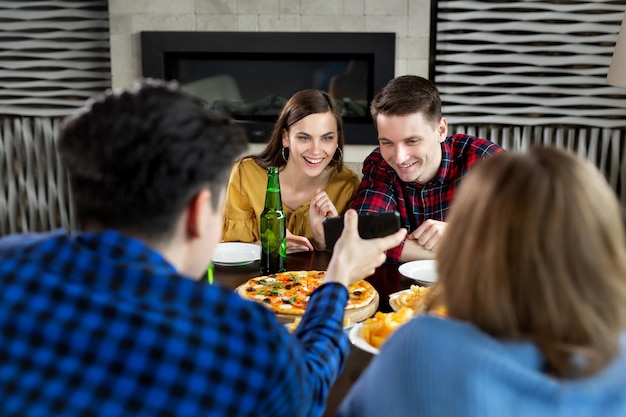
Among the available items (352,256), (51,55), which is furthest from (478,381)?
(51,55)

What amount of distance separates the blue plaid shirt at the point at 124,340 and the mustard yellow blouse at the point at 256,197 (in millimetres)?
1469

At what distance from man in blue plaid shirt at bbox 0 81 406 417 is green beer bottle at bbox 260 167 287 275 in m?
0.90

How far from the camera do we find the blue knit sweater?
27.5 inches

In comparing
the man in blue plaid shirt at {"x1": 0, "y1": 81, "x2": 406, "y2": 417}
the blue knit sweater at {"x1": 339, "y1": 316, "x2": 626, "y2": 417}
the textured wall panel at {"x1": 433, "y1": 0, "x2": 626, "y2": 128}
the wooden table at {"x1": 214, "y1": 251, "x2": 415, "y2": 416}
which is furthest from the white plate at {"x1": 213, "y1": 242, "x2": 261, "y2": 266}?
the textured wall panel at {"x1": 433, "y1": 0, "x2": 626, "y2": 128}

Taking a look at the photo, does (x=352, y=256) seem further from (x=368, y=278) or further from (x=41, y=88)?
(x=41, y=88)

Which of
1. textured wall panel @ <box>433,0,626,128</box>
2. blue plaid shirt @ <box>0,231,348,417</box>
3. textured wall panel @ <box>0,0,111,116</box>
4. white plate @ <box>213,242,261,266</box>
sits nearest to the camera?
blue plaid shirt @ <box>0,231,348,417</box>

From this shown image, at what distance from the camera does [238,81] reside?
12.8 feet

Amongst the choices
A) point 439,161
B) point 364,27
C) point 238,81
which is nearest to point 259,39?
point 238,81

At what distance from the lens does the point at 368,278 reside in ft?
5.80

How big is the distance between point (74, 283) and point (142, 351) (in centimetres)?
11

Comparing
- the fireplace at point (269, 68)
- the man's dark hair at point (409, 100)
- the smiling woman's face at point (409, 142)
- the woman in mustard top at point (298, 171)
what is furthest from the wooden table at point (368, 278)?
the fireplace at point (269, 68)

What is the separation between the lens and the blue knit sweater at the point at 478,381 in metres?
0.70

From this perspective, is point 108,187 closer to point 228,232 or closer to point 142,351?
point 142,351

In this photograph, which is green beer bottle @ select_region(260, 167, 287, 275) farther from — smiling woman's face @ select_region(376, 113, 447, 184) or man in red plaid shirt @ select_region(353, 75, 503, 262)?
smiling woman's face @ select_region(376, 113, 447, 184)
